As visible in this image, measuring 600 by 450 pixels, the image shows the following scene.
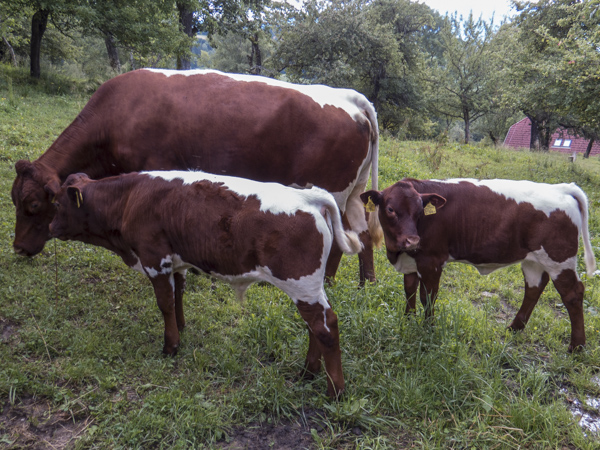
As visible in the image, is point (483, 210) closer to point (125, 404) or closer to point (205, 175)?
point (205, 175)

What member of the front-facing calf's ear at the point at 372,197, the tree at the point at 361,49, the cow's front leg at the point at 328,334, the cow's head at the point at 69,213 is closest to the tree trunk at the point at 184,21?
the tree at the point at 361,49

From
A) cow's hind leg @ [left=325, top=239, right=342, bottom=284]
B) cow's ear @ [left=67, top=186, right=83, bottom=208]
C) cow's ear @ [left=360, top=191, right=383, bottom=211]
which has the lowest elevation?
cow's hind leg @ [left=325, top=239, right=342, bottom=284]

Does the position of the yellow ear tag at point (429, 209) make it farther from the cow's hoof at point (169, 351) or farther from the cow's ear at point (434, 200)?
the cow's hoof at point (169, 351)

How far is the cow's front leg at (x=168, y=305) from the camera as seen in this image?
356 cm

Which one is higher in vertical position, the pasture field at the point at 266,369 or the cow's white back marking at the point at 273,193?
the cow's white back marking at the point at 273,193

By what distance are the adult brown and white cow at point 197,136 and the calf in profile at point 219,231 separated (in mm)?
687

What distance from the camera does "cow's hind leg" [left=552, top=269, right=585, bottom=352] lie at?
152 inches

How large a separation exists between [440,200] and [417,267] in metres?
0.69

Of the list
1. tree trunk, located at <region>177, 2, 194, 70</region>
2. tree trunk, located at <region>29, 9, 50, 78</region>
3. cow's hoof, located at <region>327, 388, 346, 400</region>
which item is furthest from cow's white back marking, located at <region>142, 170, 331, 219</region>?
tree trunk, located at <region>177, 2, 194, 70</region>

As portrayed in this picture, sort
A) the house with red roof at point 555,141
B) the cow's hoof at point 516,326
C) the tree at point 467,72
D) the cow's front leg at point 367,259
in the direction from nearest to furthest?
the cow's hoof at point 516,326 < the cow's front leg at point 367,259 < the tree at point 467,72 < the house with red roof at point 555,141

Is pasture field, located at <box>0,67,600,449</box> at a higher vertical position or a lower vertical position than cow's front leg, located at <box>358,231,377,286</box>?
lower

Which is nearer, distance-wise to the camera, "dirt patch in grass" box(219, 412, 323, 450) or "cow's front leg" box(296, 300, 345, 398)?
"dirt patch in grass" box(219, 412, 323, 450)

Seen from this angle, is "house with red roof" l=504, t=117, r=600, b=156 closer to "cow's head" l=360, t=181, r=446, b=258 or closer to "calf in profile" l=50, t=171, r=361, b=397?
"cow's head" l=360, t=181, r=446, b=258

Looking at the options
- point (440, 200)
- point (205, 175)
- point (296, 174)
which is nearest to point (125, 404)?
point (205, 175)
